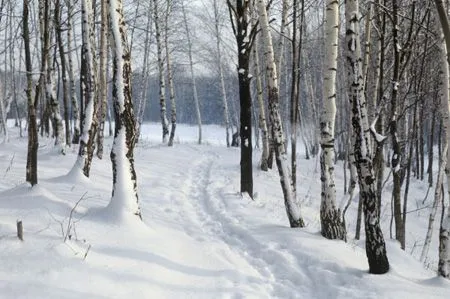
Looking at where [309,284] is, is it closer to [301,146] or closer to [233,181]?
[233,181]

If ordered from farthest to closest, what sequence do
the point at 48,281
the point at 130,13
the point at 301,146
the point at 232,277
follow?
the point at 301,146 → the point at 130,13 → the point at 232,277 → the point at 48,281

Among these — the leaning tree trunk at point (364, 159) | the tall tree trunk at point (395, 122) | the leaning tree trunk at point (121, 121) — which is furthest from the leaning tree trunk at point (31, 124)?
the tall tree trunk at point (395, 122)

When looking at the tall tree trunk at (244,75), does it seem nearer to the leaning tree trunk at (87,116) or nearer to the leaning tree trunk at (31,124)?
the leaning tree trunk at (87,116)

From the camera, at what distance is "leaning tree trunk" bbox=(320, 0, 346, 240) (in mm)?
6090

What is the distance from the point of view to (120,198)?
6.07 m

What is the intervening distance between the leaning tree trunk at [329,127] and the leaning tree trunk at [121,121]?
289 centimetres

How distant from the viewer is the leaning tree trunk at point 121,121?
5996 mm

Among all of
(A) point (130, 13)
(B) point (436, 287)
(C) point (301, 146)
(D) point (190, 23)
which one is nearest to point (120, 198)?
(B) point (436, 287)

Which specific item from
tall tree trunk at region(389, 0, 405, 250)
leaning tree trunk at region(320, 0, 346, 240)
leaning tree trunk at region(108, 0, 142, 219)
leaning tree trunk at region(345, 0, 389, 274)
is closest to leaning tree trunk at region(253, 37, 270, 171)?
tall tree trunk at region(389, 0, 405, 250)

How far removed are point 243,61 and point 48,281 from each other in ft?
23.3

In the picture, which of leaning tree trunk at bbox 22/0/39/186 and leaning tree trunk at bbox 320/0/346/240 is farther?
leaning tree trunk at bbox 22/0/39/186

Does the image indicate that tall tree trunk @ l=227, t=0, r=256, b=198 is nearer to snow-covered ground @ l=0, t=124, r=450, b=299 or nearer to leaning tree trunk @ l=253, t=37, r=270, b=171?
snow-covered ground @ l=0, t=124, r=450, b=299

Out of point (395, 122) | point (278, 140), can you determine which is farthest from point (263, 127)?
point (278, 140)

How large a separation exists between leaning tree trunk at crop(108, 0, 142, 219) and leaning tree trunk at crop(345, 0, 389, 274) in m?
3.10
